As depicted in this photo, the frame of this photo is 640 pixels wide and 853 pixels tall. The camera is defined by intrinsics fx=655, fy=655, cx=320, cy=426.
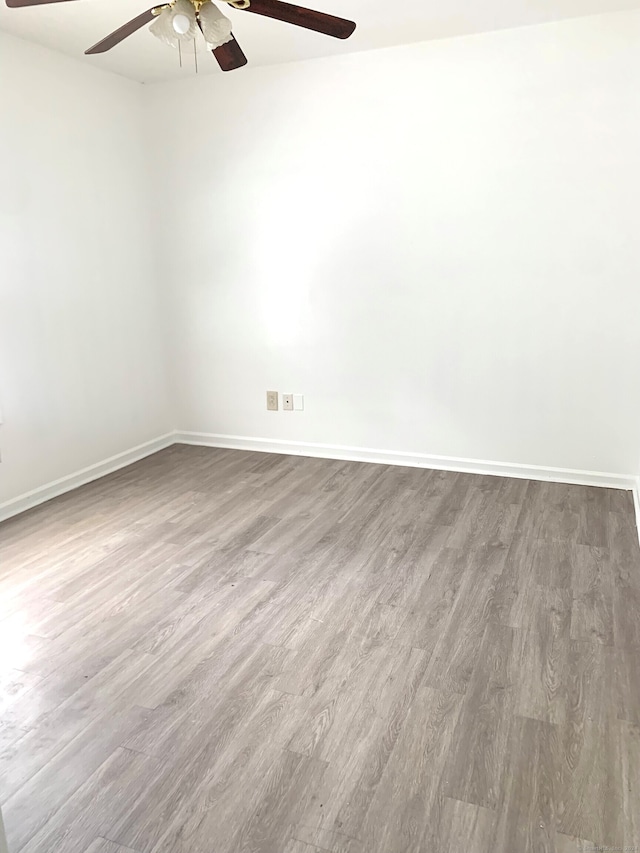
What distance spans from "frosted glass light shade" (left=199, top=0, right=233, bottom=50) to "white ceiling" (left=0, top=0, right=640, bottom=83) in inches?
40.7

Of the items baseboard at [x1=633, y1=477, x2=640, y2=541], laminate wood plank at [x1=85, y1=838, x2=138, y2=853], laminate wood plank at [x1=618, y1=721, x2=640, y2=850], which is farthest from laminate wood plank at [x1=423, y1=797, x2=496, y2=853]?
baseboard at [x1=633, y1=477, x2=640, y2=541]

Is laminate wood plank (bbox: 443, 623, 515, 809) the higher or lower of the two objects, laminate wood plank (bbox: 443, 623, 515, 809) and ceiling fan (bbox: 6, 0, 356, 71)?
the lower

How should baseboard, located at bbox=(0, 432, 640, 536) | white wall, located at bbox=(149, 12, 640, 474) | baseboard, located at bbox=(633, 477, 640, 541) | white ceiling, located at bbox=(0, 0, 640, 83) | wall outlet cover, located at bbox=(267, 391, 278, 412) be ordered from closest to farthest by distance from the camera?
white ceiling, located at bbox=(0, 0, 640, 83), baseboard, located at bbox=(633, 477, 640, 541), white wall, located at bbox=(149, 12, 640, 474), baseboard, located at bbox=(0, 432, 640, 536), wall outlet cover, located at bbox=(267, 391, 278, 412)

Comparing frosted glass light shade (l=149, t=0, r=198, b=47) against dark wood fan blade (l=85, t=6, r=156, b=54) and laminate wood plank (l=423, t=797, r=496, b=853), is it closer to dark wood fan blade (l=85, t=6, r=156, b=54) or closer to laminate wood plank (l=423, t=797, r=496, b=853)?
dark wood fan blade (l=85, t=6, r=156, b=54)

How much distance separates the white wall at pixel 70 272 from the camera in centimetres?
337

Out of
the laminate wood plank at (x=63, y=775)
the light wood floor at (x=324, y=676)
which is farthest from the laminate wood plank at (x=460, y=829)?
the laminate wood plank at (x=63, y=775)

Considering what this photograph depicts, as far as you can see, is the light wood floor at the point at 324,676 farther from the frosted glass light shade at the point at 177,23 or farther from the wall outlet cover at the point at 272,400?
the frosted glass light shade at the point at 177,23

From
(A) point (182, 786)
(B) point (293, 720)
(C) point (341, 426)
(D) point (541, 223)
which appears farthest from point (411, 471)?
(A) point (182, 786)

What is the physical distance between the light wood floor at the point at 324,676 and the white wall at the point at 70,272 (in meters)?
0.61

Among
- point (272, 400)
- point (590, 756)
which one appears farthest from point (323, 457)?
point (590, 756)

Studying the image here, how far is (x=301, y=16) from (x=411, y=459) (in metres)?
2.57

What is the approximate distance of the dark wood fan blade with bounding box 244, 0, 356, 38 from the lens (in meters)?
1.98

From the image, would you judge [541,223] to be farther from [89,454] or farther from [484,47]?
[89,454]

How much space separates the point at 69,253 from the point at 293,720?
2921mm
